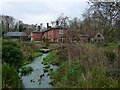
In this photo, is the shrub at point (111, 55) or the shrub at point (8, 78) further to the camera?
the shrub at point (111, 55)

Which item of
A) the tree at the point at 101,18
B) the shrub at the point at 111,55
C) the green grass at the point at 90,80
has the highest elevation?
the tree at the point at 101,18

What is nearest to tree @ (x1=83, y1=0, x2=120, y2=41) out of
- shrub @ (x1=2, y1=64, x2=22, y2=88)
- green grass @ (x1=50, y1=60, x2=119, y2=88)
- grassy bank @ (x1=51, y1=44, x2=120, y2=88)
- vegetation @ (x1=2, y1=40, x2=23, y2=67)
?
grassy bank @ (x1=51, y1=44, x2=120, y2=88)

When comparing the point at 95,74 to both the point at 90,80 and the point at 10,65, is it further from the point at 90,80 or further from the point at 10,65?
the point at 10,65

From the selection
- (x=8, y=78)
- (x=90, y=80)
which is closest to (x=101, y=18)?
(x=90, y=80)

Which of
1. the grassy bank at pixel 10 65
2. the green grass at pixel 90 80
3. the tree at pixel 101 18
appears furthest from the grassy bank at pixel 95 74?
the tree at pixel 101 18

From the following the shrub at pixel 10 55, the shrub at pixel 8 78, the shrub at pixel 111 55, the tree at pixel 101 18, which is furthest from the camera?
the tree at pixel 101 18

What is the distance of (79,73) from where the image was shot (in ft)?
12.7

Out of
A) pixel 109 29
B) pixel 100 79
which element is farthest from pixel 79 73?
pixel 109 29

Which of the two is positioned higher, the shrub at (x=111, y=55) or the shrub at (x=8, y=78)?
the shrub at (x=111, y=55)

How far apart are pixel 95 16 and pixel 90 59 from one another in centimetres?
1104

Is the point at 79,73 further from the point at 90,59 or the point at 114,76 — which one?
the point at 114,76

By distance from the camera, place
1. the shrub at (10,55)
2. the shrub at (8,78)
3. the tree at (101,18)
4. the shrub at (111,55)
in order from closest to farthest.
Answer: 1. the shrub at (8,78)
2. the shrub at (10,55)
3. the shrub at (111,55)
4. the tree at (101,18)

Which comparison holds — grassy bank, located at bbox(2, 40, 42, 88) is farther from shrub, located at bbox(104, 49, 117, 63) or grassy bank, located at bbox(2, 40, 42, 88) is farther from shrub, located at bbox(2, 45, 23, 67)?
shrub, located at bbox(104, 49, 117, 63)

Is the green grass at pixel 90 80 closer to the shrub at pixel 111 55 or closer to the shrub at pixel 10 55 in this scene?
the shrub at pixel 111 55
